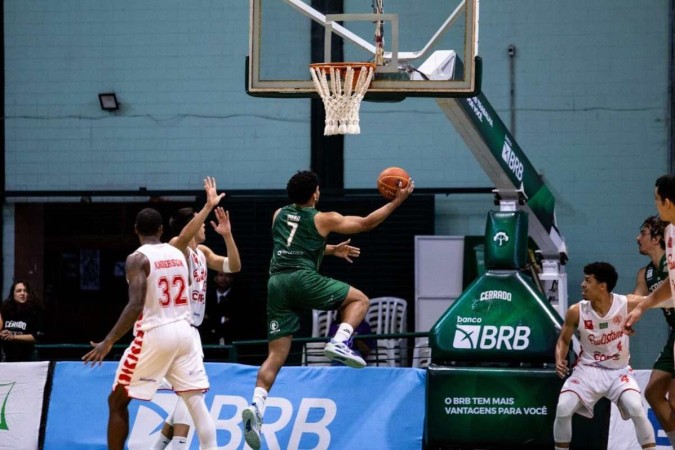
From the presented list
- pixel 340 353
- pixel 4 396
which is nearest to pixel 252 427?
pixel 340 353

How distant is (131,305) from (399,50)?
362 cm

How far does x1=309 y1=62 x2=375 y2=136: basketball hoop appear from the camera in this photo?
10273mm

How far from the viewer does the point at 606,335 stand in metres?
10.7

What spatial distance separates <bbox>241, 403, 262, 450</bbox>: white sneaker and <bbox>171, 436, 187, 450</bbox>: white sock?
1.64ft

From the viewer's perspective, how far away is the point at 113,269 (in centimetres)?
1738

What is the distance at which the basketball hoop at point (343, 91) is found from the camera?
1027 cm

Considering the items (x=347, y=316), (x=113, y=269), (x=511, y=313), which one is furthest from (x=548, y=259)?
(x=113, y=269)

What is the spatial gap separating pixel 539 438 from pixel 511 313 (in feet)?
3.66

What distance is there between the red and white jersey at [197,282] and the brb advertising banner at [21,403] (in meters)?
1.84

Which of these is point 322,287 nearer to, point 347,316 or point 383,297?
point 347,316

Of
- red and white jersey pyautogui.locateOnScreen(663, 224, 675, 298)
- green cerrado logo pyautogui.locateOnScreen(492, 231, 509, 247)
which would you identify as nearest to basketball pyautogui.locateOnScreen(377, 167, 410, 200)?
green cerrado logo pyautogui.locateOnScreen(492, 231, 509, 247)

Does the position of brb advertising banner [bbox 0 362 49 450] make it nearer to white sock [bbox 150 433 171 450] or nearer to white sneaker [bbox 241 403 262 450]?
white sock [bbox 150 433 171 450]

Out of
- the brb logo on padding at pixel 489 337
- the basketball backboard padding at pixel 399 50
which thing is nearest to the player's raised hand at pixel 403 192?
the basketball backboard padding at pixel 399 50

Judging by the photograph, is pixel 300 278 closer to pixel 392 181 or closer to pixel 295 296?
pixel 295 296
